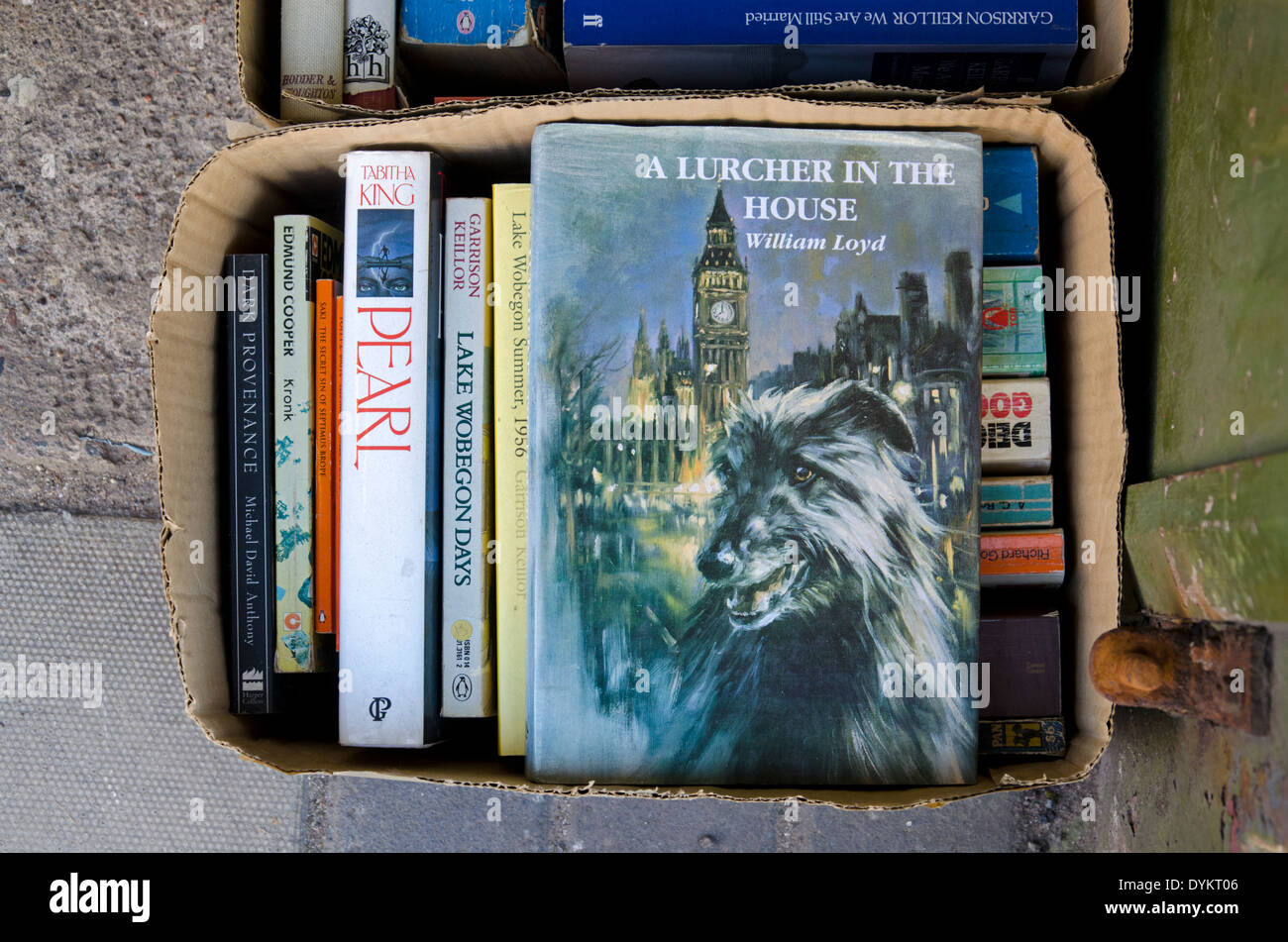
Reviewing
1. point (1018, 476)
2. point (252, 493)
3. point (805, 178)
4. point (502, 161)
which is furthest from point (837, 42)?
point (252, 493)

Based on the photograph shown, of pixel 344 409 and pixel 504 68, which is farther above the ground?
pixel 504 68

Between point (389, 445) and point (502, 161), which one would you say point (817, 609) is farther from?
point (502, 161)

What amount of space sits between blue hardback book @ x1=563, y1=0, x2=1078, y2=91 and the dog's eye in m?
0.41

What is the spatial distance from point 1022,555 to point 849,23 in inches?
22.0

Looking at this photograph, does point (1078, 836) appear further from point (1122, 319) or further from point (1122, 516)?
point (1122, 319)

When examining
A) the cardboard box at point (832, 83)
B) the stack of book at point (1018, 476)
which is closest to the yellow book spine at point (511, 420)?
the cardboard box at point (832, 83)

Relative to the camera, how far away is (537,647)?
81 centimetres

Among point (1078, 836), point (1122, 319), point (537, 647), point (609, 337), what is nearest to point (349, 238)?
point (609, 337)

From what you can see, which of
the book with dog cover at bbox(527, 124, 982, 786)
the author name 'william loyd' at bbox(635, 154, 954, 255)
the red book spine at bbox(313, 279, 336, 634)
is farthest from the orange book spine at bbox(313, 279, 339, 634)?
the author name 'william loyd' at bbox(635, 154, 954, 255)

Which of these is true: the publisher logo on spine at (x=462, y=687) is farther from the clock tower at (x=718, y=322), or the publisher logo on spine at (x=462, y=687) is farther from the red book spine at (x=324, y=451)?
the clock tower at (x=718, y=322)
